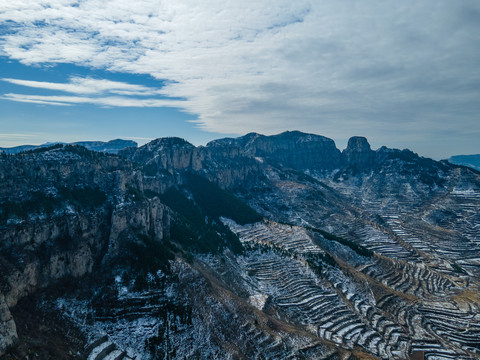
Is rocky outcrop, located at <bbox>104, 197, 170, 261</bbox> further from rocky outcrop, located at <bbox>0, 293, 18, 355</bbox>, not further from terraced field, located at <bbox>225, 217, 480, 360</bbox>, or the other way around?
terraced field, located at <bbox>225, 217, 480, 360</bbox>

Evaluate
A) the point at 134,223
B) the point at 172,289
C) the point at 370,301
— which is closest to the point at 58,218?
the point at 134,223

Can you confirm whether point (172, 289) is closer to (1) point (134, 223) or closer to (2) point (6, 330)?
(1) point (134, 223)

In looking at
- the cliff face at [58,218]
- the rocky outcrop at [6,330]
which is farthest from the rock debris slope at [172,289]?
the cliff face at [58,218]

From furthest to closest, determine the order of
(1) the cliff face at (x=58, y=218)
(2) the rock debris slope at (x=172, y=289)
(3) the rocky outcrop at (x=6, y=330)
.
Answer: (2) the rock debris slope at (x=172, y=289) < (1) the cliff face at (x=58, y=218) < (3) the rocky outcrop at (x=6, y=330)

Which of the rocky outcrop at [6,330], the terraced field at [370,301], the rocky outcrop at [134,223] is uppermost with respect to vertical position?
the rocky outcrop at [134,223]

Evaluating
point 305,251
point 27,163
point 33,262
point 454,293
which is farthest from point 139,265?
point 454,293

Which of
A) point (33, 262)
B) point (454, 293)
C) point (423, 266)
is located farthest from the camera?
point (423, 266)

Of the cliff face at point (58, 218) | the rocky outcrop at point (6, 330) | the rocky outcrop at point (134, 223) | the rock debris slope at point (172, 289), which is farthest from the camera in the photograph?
the rocky outcrop at point (134, 223)

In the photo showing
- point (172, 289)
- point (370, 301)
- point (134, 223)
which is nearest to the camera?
point (172, 289)

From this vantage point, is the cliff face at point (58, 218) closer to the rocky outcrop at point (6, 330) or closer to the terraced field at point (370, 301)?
the rocky outcrop at point (6, 330)

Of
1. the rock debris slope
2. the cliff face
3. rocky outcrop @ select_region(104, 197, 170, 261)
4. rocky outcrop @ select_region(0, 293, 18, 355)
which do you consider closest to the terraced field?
the rock debris slope

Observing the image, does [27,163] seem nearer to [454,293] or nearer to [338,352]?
[338,352]
